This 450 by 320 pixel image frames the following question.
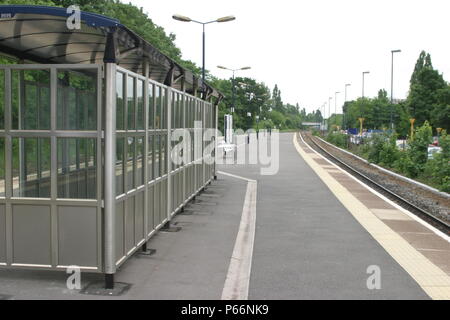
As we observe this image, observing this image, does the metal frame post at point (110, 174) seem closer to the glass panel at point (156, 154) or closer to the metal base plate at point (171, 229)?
the glass panel at point (156, 154)

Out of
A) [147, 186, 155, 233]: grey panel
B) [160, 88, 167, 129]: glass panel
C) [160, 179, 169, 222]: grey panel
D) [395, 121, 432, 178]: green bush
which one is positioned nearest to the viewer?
[147, 186, 155, 233]: grey panel

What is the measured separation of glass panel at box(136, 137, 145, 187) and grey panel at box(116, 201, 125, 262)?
28.5 inches

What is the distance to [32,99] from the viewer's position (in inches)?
270

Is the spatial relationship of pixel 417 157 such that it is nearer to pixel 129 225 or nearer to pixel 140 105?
pixel 140 105

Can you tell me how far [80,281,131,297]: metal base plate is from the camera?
19.1 ft

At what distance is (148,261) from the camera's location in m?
7.29

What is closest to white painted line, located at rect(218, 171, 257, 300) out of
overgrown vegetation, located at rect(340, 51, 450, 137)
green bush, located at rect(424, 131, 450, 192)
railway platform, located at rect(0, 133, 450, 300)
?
railway platform, located at rect(0, 133, 450, 300)

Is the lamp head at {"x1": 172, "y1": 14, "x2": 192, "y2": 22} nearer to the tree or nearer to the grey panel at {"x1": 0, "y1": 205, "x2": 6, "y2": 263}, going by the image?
the grey panel at {"x1": 0, "y1": 205, "x2": 6, "y2": 263}

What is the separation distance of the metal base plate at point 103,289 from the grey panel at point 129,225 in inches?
22.1

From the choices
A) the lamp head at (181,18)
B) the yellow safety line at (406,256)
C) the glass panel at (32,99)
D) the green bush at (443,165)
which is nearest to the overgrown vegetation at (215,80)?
the lamp head at (181,18)

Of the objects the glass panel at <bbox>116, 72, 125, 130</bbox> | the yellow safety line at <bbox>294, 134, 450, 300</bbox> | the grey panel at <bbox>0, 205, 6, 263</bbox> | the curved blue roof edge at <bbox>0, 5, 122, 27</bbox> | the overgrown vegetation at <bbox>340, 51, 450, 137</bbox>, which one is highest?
the overgrown vegetation at <bbox>340, 51, 450, 137</bbox>

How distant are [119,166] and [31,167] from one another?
1.26 m

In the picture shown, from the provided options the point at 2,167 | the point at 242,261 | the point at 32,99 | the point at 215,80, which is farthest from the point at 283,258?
the point at 215,80
